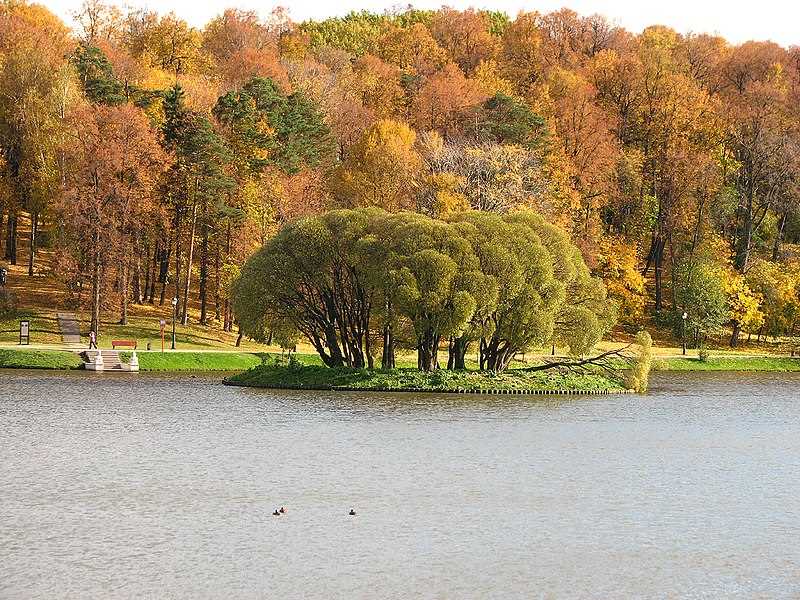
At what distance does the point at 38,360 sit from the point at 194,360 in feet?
32.3

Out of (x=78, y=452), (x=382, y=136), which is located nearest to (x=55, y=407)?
(x=78, y=452)

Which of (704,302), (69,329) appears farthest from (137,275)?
(704,302)

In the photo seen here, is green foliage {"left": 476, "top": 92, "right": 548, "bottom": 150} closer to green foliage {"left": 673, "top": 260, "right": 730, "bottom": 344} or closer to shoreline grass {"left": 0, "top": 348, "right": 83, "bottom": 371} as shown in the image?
green foliage {"left": 673, "top": 260, "right": 730, "bottom": 344}

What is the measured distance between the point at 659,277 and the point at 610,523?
272ft

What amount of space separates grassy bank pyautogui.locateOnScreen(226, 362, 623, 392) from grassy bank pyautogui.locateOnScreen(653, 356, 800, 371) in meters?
22.5

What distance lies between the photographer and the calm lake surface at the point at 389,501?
23359mm

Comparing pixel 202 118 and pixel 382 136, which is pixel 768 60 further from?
pixel 202 118

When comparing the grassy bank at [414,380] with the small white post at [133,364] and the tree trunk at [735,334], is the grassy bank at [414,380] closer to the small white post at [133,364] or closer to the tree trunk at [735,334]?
the small white post at [133,364]

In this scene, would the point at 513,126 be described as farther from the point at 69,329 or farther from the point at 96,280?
the point at 69,329

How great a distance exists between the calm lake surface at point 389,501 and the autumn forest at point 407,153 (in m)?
19.3

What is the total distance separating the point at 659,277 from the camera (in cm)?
10931

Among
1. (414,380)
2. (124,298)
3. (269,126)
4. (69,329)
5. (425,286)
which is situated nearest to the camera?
(425,286)

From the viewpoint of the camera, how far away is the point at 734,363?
90000mm

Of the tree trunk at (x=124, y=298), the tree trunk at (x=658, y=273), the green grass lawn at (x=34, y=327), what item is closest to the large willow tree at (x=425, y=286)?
the green grass lawn at (x=34, y=327)
